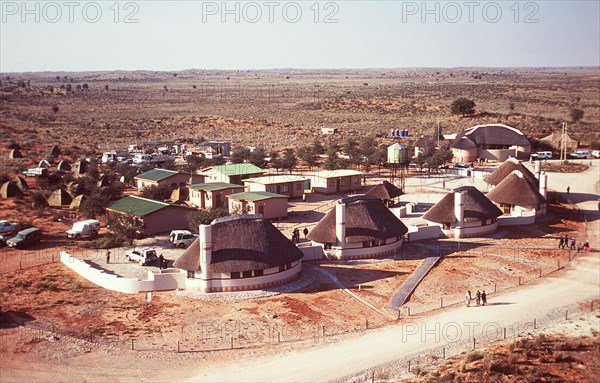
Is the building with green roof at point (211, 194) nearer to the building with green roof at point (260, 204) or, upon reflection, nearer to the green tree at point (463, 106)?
the building with green roof at point (260, 204)

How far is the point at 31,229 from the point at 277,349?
22186 millimetres

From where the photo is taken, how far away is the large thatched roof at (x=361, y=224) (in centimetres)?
3575

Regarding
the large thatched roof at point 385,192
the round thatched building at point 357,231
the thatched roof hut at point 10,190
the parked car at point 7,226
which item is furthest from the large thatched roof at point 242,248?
the thatched roof hut at point 10,190

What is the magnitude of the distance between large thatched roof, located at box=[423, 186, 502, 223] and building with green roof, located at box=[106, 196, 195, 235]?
1641 centimetres

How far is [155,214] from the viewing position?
41094mm

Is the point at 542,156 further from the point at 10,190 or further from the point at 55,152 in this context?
the point at 55,152

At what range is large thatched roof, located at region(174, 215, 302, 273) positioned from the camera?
3006 cm

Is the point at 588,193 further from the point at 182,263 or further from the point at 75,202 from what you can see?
the point at 75,202

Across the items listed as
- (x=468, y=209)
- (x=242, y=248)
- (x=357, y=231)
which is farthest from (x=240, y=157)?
(x=242, y=248)

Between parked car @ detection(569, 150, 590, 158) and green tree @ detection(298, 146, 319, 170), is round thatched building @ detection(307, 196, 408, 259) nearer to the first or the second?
green tree @ detection(298, 146, 319, 170)

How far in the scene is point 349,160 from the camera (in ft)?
215

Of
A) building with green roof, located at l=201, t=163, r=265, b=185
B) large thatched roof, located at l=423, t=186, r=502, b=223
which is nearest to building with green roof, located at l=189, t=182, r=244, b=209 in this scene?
building with green roof, located at l=201, t=163, r=265, b=185

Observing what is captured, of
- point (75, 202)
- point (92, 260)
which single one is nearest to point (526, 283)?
point (92, 260)

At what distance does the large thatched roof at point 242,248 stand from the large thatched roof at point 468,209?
43.5 feet
